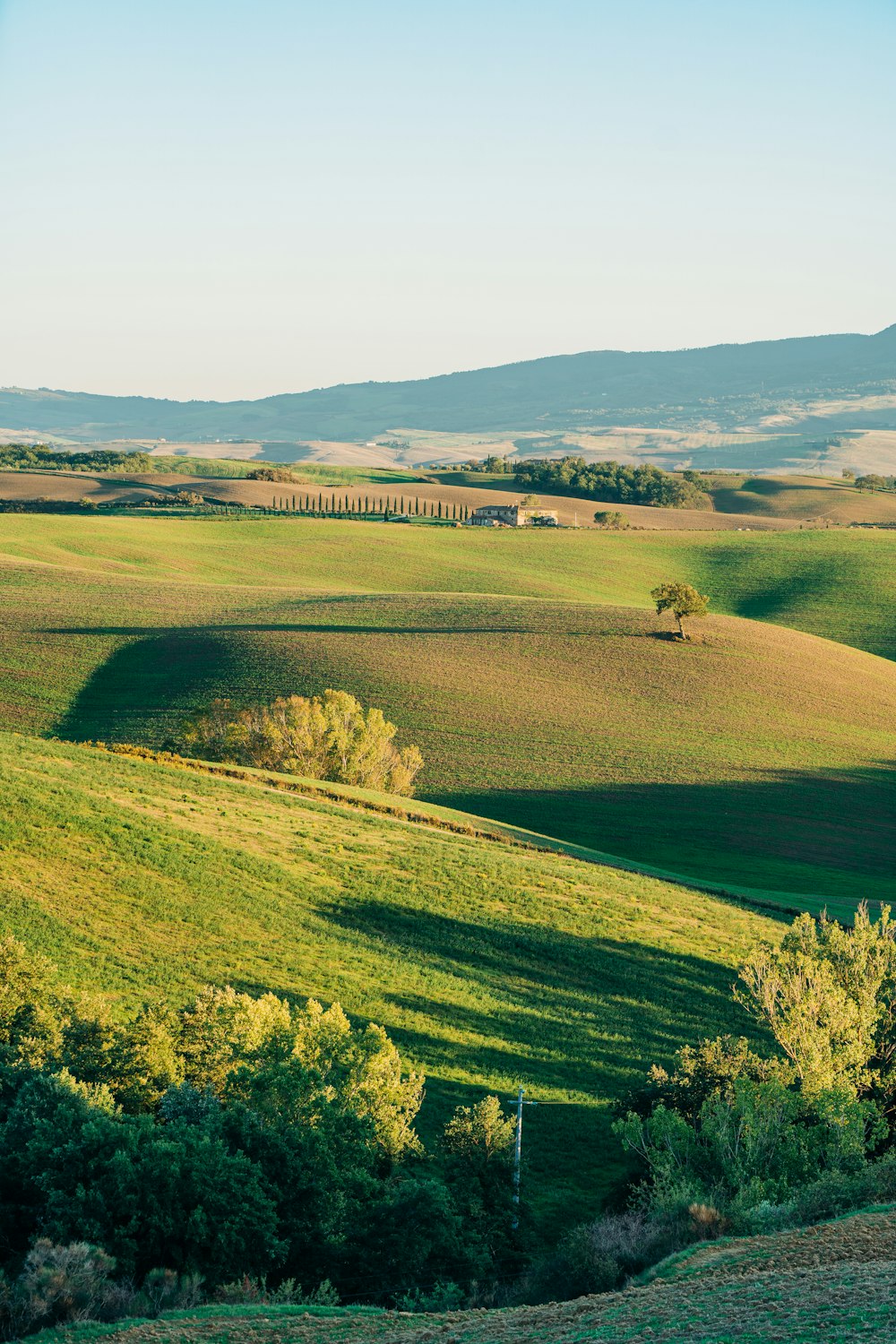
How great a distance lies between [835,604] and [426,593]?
40.2 m

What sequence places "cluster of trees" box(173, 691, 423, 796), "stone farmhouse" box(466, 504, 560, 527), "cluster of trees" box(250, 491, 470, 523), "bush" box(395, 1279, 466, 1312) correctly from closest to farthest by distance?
1. "bush" box(395, 1279, 466, 1312)
2. "cluster of trees" box(173, 691, 423, 796)
3. "stone farmhouse" box(466, 504, 560, 527)
4. "cluster of trees" box(250, 491, 470, 523)

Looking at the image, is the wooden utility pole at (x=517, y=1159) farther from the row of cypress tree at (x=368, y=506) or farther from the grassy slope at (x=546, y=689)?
the row of cypress tree at (x=368, y=506)

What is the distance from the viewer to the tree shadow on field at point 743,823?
62.0 m

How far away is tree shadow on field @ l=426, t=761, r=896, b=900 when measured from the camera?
203 feet

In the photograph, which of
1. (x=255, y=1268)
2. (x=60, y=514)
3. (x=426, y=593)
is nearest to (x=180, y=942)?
(x=255, y=1268)

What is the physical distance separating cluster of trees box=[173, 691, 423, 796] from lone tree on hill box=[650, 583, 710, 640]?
34.1 metres

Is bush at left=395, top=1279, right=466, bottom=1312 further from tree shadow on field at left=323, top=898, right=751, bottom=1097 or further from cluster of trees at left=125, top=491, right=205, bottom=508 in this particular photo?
cluster of trees at left=125, top=491, right=205, bottom=508

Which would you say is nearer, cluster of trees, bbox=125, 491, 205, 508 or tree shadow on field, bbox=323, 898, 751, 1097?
tree shadow on field, bbox=323, 898, 751, 1097

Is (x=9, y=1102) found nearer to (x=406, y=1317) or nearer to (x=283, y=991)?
(x=406, y=1317)

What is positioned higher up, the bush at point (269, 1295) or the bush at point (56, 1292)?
the bush at point (56, 1292)

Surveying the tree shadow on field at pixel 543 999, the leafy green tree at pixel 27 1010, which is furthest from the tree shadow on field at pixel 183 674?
the leafy green tree at pixel 27 1010

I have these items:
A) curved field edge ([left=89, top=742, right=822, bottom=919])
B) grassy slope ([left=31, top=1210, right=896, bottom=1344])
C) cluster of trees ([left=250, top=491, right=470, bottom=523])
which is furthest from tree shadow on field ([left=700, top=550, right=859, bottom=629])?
grassy slope ([left=31, top=1210, right=896, bottom=1344])

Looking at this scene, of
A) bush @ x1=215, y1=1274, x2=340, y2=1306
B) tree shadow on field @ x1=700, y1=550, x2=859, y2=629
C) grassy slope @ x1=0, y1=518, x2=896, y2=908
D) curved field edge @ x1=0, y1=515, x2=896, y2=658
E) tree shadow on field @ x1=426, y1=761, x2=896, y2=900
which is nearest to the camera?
bush @ x1=215, y1=1274, x2=340, y2=1306

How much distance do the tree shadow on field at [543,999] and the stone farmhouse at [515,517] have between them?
13286cm
